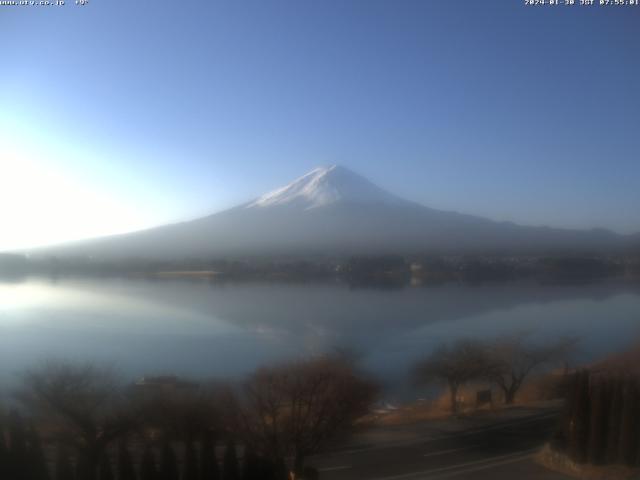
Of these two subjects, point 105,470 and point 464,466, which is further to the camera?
point 464,466

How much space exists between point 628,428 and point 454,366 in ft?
3.87

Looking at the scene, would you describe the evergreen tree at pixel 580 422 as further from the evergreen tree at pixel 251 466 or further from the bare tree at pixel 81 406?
the bare tree at pixel 81 406

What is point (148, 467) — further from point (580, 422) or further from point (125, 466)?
point (580, 422)

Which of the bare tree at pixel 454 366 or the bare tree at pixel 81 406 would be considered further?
the bare tree at pixel 454 366

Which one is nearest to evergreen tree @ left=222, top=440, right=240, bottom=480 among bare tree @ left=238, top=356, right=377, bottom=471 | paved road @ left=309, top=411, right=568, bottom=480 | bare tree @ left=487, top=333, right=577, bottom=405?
bare tree @ left=238, top=356, right=377, bottom=471

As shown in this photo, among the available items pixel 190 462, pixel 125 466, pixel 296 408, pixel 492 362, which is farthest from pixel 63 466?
pixel 492 362

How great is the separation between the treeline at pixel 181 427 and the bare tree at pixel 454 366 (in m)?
0.76

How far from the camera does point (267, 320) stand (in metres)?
3.57

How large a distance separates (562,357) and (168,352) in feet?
9.83

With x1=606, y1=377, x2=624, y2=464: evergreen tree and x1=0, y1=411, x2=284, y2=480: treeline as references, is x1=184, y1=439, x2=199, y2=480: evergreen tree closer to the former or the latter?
x1=0, y1=411, x2=284, y2=480: treeline

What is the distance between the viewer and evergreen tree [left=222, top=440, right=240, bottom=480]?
3.18 metres

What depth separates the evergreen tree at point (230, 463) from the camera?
3.18 m

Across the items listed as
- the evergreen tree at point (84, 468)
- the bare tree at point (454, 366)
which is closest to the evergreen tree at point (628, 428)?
the bare tree at point (454, 366)

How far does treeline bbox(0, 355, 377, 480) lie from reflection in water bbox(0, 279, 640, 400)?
0.18m
